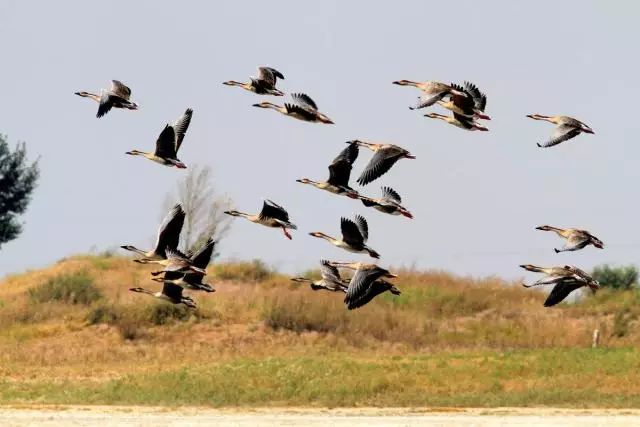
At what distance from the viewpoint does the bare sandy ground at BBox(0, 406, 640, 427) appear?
3164cm

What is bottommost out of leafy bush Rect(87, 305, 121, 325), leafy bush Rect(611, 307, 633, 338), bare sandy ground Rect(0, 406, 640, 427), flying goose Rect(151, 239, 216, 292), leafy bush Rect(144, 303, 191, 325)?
bare sandy ground Rect(0, 406, 640, 427)

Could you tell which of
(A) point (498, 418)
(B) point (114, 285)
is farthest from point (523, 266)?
(B) point (114, 285)

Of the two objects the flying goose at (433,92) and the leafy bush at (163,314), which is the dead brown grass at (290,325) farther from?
the flying goose at (433,92)

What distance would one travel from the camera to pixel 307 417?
110 feet

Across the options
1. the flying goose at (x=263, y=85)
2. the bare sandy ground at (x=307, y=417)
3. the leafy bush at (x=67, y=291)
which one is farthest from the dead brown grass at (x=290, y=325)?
the flying goose at (x=263, y=85)

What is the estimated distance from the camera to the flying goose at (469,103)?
66.7ft

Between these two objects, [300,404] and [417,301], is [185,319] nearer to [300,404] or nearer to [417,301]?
[417,301]

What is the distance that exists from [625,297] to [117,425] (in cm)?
2886

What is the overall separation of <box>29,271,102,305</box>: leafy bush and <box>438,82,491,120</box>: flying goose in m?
35.9

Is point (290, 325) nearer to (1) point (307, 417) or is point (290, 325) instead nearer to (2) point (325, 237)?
(1) point (307, 417)

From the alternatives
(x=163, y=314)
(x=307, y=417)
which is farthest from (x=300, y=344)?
(x=307, y=417)

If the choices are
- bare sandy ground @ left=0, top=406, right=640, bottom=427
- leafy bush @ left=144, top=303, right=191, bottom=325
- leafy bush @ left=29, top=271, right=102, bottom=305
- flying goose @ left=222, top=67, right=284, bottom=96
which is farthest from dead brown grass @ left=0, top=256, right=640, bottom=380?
flying goose @ left=222, top=67, right=284, bottom=96

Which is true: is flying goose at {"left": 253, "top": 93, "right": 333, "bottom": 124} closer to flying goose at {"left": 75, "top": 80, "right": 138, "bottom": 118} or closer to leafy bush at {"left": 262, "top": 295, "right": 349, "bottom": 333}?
flying goose at {"left": 75, "top": 80, "right": 138, "bottom": 118}

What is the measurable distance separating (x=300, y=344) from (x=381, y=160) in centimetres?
3010
